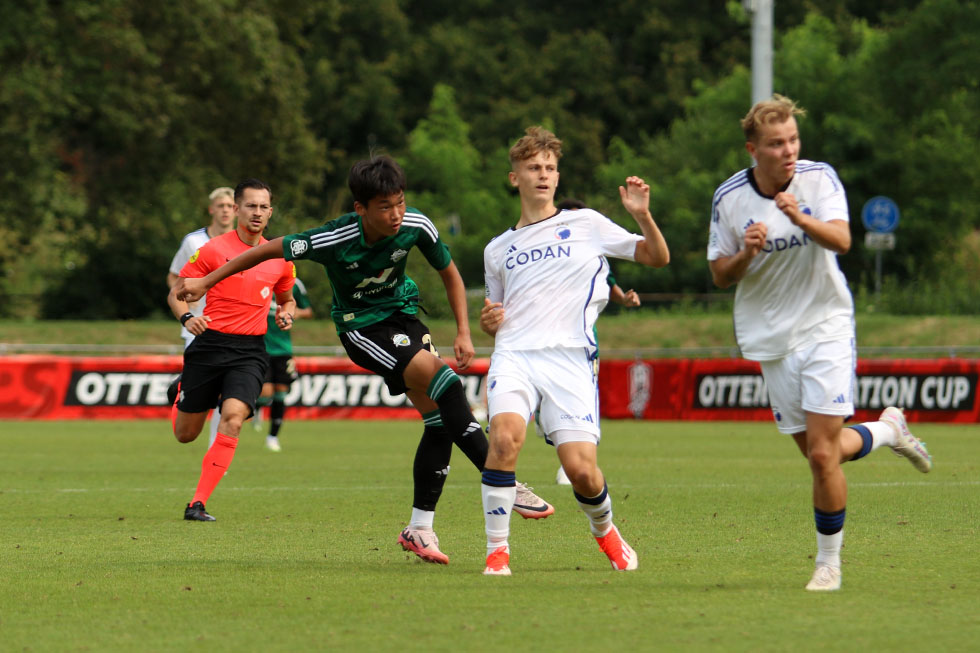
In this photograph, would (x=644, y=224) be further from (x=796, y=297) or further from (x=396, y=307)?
(x=396, y=307)

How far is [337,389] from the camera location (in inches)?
976

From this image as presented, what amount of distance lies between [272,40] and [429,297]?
8.16 metres

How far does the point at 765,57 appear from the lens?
80.8 feet

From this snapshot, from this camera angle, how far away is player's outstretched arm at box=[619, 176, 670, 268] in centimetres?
689

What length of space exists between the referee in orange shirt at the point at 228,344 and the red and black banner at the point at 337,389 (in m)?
12.9

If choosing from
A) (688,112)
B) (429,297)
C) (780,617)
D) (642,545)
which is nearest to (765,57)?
(429,297)

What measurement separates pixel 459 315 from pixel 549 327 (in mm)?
769

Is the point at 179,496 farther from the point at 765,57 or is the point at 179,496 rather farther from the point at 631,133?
the point at 631,133

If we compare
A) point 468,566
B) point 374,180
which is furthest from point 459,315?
point 468,566

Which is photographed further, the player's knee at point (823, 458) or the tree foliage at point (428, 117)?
the tree foliage at point (428, 117)

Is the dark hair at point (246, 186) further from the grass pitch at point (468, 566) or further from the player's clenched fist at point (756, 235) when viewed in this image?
the player's clenched fist at point (756, 235)

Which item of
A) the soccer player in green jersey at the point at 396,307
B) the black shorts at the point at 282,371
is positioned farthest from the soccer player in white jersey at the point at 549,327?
the black shorts at the point at 282,371

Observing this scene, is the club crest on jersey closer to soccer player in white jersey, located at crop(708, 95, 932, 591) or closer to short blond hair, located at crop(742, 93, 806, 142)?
soccer player in white jersey, located at crop(708, 95, 932, 591)

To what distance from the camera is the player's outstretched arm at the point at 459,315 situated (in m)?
7.34
